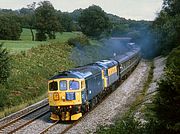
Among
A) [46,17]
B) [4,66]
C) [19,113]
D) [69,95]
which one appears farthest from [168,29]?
[69,95]

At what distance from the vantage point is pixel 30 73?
39281mm

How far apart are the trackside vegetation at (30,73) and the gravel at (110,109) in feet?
20.7

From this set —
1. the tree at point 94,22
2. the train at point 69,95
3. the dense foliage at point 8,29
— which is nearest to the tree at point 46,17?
the dense foliage at point 8,29

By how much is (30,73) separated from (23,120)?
15.8m

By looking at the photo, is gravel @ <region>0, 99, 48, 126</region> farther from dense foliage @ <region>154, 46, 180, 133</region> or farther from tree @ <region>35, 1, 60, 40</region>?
tree @ <region>35, 1, 60, 40</region>

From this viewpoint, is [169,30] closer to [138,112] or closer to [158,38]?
[158,38]

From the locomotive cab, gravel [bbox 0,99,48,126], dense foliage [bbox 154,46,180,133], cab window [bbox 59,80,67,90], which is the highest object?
Answer: dense foliage [bbox 154,46,180,133]

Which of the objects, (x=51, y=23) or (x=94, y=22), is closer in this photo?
(x=51, y=23)

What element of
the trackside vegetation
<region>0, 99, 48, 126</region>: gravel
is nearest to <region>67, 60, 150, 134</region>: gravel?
<region>0, 99, 48, 126</region>: gravel

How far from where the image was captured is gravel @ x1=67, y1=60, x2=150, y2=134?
837 inches

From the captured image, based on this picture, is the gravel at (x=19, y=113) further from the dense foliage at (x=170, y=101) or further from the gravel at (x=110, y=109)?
the dense foliage at (x=170, y=101)

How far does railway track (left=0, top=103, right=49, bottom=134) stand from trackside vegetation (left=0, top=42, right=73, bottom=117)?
2.04 metres

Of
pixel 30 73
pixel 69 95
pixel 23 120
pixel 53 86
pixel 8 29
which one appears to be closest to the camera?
pixel 69 95

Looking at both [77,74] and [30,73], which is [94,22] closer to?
[30,73]
